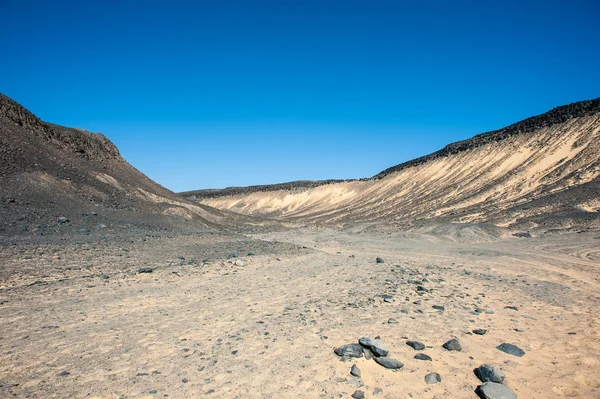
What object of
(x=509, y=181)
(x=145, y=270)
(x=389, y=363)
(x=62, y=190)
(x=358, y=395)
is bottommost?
(x=358, y=395)

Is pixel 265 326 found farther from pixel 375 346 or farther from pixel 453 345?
pixel 453 345

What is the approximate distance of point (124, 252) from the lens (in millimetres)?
12633

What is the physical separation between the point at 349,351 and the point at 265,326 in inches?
68.8

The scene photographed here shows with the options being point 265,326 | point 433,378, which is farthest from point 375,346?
point 265,326

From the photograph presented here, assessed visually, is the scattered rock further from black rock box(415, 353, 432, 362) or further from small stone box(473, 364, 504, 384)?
small stone box(473, 364, 504, 384)

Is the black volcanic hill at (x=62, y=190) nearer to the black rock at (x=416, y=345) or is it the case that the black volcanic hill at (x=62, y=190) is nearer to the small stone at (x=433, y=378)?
the black rock at (x=416, y=345)

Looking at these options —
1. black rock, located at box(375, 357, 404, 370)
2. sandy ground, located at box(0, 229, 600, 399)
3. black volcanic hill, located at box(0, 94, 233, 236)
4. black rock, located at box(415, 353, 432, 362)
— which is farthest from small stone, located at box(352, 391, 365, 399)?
black volcanic hill, located at box(0, 94, 233, 236)

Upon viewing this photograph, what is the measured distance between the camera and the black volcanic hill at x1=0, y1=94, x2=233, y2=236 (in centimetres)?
1616

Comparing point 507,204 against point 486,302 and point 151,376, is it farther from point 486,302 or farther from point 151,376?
point 151,376

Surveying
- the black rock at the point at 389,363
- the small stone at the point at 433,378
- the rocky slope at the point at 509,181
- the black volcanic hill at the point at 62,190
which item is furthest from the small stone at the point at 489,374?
the rocky slope at the point at 509,181

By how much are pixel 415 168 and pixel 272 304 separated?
60.8m

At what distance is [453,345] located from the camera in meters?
5.50

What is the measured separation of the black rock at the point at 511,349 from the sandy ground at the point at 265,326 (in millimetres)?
129

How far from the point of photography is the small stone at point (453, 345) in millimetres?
5465
